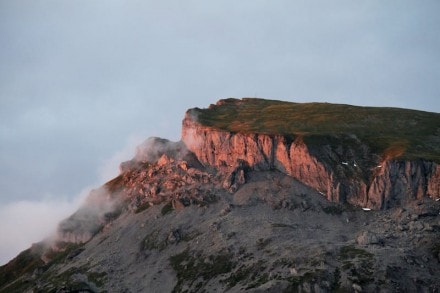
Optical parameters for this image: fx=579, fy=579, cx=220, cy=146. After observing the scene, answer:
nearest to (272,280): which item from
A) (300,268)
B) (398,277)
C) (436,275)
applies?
(300,268)

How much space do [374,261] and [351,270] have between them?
345 inches

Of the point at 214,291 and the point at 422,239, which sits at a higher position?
the point at 422,239

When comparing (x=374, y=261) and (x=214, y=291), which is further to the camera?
(x=214, y=291)

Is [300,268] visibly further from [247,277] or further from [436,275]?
[436,275]

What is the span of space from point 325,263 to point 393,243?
27.7m

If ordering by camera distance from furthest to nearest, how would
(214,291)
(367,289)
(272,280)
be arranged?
(214,291)
(272,280)
(367,289)

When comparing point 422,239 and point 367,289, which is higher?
point 422,239

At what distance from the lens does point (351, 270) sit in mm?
182875

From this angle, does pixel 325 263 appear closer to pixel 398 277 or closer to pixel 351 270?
pixel 351 270

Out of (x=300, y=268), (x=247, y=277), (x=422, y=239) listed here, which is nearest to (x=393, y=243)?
(x=422, y=239)

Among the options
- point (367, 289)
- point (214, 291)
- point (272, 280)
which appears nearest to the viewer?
point (367, 289)

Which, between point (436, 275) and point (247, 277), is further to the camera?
point (247, 277)

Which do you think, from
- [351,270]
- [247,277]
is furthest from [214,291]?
[351,270]

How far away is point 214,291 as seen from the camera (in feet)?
655
